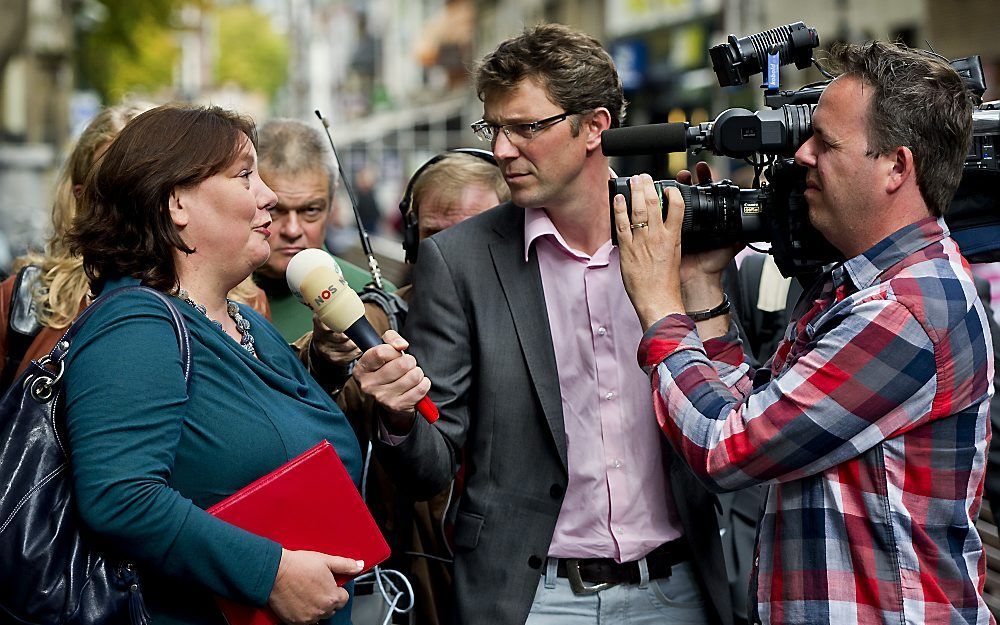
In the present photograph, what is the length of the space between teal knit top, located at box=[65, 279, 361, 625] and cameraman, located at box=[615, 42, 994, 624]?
0.90 meters

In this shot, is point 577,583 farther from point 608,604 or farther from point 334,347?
point 334,347

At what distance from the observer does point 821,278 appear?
259 cm

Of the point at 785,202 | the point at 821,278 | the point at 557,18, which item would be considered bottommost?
the point at 821,278

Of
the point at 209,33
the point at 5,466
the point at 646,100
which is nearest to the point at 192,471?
the point at 5,466

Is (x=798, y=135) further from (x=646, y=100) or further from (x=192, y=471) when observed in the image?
(x=646, y=100)

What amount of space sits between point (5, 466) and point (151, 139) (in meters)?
0.75

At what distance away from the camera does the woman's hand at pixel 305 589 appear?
7.43 feet

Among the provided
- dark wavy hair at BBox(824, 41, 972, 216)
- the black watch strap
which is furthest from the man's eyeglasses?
dark wavy hair at BBox(824, 41, 972, 216)

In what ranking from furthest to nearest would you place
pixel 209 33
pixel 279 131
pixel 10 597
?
pixel 209 33 < pixel 279 131 < pixel 10 597

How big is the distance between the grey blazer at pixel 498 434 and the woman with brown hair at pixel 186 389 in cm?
35

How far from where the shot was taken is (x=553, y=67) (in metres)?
3.03

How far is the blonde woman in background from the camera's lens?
10.7 feet

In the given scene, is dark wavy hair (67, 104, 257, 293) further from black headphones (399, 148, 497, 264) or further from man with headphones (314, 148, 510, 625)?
black headphones (399, 148, 497, 264)

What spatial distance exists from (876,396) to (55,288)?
2.28 metres
